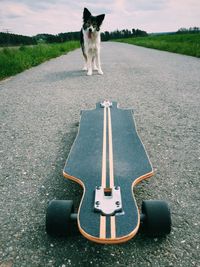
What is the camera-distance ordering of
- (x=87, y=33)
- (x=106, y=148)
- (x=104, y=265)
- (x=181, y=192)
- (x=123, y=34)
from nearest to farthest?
(x=104, y=265) < (x=181, y=192) < (x=106, y=148) < (x=87, y=33) < (x=123, y=34)

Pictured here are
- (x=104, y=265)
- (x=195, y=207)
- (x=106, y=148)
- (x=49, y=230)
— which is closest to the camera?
(x=104, y=265)

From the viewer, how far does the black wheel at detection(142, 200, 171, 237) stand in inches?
60.7

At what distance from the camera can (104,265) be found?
1.46 m

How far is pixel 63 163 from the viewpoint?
8.54 feet

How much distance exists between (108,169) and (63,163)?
2.32 ft

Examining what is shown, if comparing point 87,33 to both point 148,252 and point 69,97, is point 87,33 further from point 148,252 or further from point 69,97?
point 148,252

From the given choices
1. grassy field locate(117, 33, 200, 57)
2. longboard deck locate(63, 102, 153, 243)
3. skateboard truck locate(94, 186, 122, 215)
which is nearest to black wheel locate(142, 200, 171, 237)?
longboard deck locate(63, 102, 153, 243)

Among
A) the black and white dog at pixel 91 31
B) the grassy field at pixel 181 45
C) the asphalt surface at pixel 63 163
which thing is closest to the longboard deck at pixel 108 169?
the asphalt surface at pixel 63 163

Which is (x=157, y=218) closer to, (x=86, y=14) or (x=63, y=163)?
(x=63, y=163)

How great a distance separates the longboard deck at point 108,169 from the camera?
1468 millimetres

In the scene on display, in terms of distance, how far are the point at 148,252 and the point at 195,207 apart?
587 millimetres

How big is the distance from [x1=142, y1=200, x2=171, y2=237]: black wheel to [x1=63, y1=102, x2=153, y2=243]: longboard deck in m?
0.07

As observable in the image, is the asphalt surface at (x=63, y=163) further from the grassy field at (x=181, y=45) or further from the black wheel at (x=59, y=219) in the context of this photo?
the grassy field at (x=181, y=45)

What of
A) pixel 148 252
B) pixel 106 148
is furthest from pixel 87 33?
pixel 148 252
